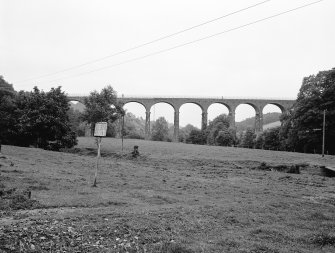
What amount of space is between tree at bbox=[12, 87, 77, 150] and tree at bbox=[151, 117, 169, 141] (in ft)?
215

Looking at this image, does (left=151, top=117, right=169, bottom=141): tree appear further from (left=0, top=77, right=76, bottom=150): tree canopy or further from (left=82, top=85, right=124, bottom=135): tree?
(left=0, top=77, right=76, bottom=150): tree canopy

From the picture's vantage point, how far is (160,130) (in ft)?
351

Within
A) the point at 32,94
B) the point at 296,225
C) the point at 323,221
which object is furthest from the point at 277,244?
the point at 32,94

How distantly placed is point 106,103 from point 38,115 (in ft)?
26.7

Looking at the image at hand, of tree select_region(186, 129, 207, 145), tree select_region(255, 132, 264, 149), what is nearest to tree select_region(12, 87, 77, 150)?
tree select_region(255, 132, 264, 149)

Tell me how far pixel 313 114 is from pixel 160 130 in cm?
6722

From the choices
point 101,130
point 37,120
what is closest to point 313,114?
point 37,120

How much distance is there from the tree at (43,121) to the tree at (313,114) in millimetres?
31260

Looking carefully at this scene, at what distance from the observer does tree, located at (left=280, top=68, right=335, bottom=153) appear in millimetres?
43000

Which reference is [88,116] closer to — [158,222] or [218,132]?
[158,222]

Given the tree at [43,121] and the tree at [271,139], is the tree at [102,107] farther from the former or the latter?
the tree at [271,139]

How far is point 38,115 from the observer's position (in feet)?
114

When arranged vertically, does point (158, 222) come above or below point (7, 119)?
below

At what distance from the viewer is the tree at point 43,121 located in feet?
114
